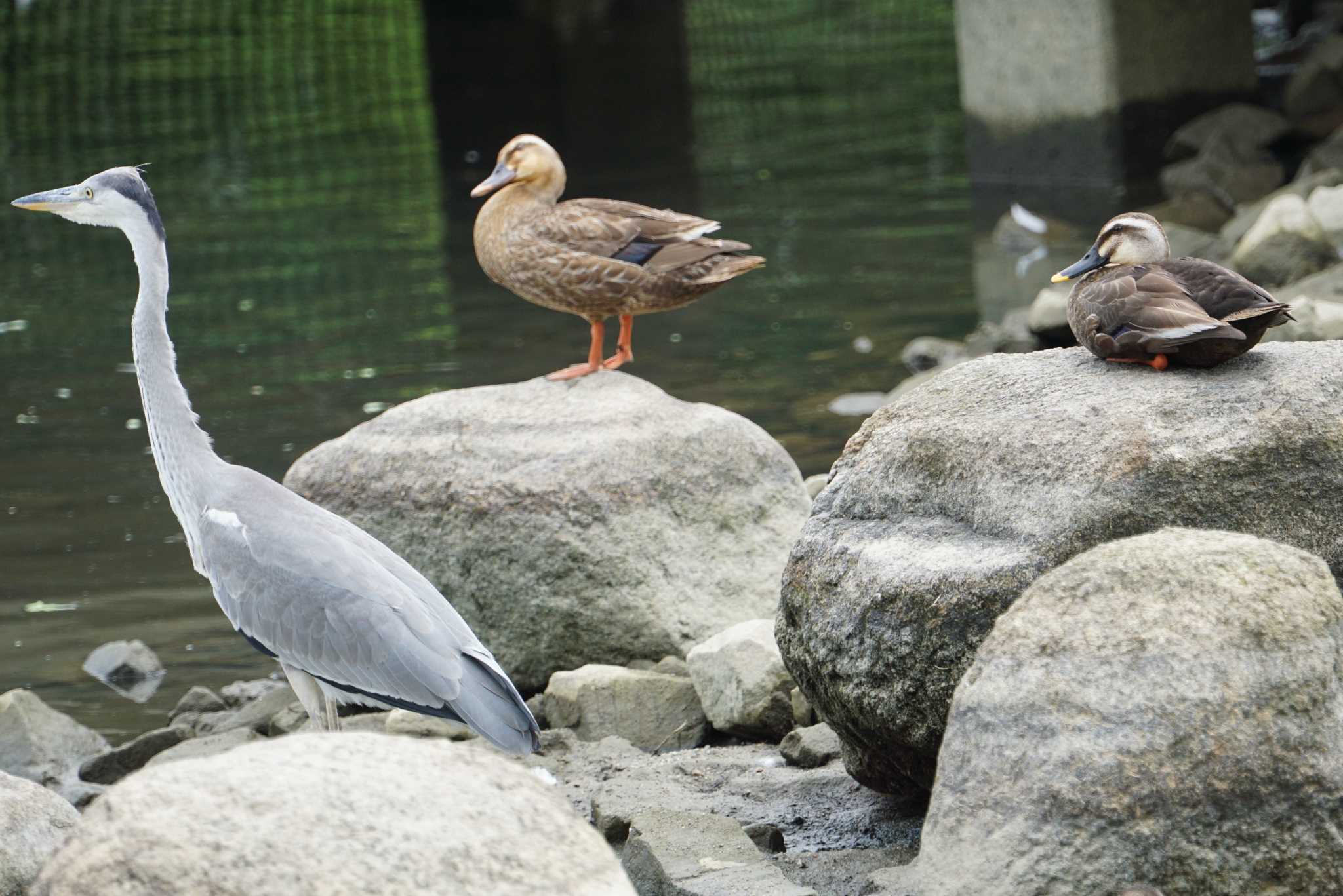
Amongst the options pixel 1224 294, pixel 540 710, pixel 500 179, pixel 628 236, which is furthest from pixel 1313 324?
pixel 540 710

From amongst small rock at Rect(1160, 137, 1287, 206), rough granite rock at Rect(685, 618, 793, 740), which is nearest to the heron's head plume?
rough granite rock at Rect(685, 618, 793, 740)

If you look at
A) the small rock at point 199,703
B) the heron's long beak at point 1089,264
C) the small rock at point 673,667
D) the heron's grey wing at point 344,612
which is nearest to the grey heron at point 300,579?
the heron's grey wing at point 344,612

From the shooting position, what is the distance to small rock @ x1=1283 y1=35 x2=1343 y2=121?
18453 millimetres

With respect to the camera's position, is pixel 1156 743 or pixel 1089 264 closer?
pixel 1156 743

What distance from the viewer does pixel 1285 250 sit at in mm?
11914

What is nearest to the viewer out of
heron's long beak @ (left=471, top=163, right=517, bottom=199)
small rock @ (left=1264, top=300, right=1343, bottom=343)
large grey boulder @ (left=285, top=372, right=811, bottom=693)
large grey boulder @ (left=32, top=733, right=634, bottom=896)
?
large grey boulder @ (left=32, top=733, right=634, bottom=896)

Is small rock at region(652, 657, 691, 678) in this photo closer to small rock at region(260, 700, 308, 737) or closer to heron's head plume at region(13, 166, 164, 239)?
small rock at region(260, 700, 308, 737)

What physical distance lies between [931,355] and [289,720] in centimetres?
650

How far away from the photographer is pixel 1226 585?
3.80 m

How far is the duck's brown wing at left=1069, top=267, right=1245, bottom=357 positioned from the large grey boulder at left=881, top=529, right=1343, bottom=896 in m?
0.84

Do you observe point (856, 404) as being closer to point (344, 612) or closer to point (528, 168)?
point (528, 168)

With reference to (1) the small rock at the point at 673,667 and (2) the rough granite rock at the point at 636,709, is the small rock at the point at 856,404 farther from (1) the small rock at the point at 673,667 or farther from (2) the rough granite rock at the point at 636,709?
(2) the rough granite rock at the point at 636,709

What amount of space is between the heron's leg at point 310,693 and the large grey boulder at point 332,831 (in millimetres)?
2100

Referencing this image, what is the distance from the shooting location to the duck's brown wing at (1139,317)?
452 centimetres
